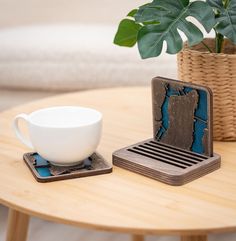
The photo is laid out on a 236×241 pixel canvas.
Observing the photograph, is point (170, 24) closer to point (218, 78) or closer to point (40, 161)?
point (218, 78)

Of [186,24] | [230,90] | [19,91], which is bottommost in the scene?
[19,91]

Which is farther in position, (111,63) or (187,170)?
(111,63)

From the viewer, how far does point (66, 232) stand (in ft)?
4.65

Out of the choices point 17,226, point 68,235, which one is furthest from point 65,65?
point 17,226

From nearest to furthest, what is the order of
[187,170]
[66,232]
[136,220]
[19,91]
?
[136,220] → [187,170] → [66,232] → [19,91]

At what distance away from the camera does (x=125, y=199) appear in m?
A: 0.69

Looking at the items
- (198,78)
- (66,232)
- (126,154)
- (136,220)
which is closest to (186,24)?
(198,78)

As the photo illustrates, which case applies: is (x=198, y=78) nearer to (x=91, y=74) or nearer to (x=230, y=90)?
(x=230, y=90)

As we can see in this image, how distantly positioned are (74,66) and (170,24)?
2.37 feet

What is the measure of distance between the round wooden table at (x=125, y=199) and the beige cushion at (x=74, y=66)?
60cm

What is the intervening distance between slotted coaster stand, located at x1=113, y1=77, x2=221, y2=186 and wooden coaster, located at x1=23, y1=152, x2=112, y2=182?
0.03m

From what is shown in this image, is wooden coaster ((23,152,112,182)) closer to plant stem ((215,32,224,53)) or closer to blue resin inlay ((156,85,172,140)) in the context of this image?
blue resin inlay ((156,85,172,140))

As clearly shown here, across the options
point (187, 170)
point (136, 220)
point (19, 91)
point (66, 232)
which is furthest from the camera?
point (19, 91)

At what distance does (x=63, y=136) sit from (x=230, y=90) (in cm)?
31
